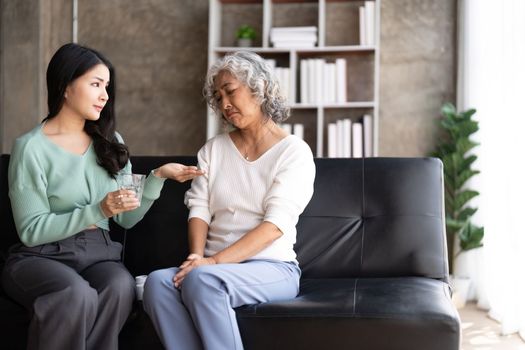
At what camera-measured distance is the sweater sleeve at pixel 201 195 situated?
2.72 m

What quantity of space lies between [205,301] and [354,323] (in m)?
0.45

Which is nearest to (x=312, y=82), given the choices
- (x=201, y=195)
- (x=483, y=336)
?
(x=483, y=336)

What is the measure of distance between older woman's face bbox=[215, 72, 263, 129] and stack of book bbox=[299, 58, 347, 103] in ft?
7.25

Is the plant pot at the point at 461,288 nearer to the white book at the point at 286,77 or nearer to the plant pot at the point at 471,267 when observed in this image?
the plant pot at the point at 471,267

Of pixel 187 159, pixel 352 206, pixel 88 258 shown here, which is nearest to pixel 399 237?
pixel 352 206

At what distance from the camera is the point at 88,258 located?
2.56 meters

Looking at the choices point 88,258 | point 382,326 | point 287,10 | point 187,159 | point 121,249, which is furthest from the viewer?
point 287,10

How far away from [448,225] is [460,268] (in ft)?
1.09

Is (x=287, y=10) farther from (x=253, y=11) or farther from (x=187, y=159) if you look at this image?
(x=187, y=159)

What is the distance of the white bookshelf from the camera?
193 inches

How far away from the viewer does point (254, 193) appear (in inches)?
104

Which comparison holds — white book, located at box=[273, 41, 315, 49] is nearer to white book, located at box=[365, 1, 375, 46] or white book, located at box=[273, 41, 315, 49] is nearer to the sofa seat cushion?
white book, located at box=[365, 1, 375, 46]

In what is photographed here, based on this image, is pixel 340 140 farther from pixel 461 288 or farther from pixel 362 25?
pixel 461 288

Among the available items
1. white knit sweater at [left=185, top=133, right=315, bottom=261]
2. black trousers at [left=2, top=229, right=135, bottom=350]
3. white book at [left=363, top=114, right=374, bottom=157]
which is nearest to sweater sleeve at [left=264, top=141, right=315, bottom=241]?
white knit sweater at [left=185, top=133, right=315, bottom=261]
